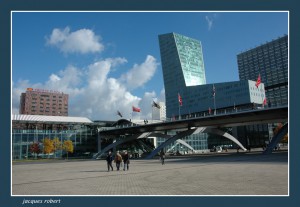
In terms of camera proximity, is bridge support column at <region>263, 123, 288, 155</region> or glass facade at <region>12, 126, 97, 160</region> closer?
bridge support column at <region>263, 123, 288, 155</region>

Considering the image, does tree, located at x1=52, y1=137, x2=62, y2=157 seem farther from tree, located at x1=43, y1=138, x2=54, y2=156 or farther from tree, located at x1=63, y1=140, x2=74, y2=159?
tree, located at x1=43, y1=138, x2=54, y2=156

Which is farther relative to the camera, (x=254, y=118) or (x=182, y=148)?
(x=182, y=148)

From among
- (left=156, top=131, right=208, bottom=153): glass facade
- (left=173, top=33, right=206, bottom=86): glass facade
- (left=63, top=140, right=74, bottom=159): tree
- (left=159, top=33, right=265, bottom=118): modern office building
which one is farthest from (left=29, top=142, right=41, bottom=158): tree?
(left=173, top=33, right=206, bottom=86): glass facade

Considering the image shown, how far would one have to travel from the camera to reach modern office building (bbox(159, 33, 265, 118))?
13538 cm

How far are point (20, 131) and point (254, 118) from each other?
62111 mm

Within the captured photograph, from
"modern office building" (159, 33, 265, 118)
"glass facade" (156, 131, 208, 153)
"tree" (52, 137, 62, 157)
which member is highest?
"modern office building" (159, 33, 265, 118)

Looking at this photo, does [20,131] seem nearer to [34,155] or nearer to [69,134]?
[34,155]

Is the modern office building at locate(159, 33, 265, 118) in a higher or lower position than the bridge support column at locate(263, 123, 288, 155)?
higher

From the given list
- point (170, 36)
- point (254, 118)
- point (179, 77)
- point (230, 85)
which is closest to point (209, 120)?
point (254, 118)

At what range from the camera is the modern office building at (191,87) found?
13538 cm

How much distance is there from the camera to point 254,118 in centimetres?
6469

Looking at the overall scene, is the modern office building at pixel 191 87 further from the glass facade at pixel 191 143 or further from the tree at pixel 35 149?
the tree at pixel 35 149

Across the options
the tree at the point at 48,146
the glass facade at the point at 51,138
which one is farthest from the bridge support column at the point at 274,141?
the glass facade at the point at 51,138

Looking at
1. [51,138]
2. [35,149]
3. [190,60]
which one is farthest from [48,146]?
[190,60]
